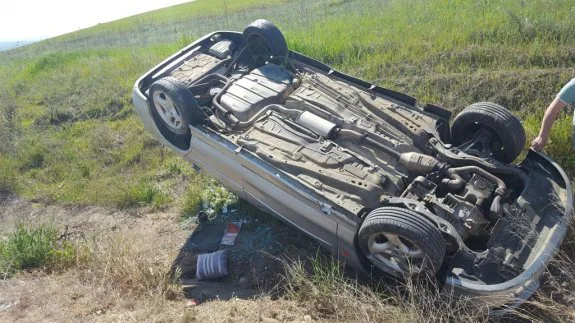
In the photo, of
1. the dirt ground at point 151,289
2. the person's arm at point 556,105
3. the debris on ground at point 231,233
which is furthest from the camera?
the debris on ground at point 231,233

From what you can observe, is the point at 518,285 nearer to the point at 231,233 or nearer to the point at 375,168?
the point at 375,168

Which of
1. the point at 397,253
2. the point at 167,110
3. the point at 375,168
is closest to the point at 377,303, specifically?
the point at 397,253

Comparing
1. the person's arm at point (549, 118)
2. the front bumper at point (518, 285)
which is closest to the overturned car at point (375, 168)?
the front bumper at point (518, 285)

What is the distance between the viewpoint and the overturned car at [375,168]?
367 cm

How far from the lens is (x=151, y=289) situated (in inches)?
171

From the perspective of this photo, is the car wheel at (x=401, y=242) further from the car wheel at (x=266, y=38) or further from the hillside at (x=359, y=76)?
the car wheel at (x=266, y=38)

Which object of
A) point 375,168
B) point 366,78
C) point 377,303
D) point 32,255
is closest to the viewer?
point 377,303

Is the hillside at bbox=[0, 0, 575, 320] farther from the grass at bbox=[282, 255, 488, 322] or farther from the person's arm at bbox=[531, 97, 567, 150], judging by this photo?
the grass at bbox=[282, 255, 488, 322]

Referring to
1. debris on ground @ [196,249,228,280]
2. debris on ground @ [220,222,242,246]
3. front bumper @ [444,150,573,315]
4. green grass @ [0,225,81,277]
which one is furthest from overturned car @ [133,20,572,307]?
green grass @ [0,225,81,277]

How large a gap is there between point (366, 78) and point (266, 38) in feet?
7.75

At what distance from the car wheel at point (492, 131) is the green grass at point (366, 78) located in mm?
940

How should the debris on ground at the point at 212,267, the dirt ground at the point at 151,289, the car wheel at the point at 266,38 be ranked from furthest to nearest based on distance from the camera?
the car wheel at the point at 266,38
the debris on ground at the point at 212,267
the dirt ground at the point at 151,289

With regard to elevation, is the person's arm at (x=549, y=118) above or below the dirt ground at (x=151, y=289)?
above

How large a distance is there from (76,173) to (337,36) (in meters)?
5.75
